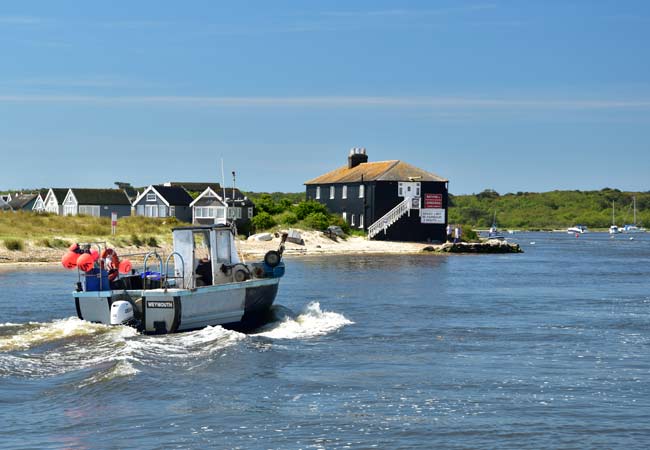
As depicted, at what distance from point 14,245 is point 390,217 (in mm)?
36843

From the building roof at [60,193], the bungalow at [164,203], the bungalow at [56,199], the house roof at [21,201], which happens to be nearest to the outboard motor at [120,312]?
the bungalow at [164,203]

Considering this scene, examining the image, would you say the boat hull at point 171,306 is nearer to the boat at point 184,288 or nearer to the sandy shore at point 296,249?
the boat at point 184,288

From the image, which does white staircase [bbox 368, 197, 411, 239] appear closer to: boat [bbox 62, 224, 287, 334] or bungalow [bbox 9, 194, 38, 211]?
bungalow [bbox 9, 194, 38, 211]

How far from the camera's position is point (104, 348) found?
24734 mm

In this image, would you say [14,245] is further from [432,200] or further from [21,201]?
[21,201]

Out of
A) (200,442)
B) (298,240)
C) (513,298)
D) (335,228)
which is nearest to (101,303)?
(200,442)

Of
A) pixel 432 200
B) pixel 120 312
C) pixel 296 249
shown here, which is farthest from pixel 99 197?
pixel 120 312

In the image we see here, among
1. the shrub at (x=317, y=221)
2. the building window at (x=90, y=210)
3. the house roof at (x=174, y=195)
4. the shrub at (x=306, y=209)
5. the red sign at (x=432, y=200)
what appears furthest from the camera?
the building window at (x=90, y=210)

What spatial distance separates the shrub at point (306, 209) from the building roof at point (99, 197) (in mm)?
23963

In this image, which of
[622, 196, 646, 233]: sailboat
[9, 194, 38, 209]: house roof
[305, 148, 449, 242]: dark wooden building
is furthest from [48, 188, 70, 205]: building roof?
[622, 196, 646, 233]: sailboat

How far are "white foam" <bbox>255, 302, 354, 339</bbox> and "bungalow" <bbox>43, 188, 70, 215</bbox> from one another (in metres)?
76.4

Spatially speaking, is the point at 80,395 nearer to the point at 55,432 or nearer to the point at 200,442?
the point at 55,432

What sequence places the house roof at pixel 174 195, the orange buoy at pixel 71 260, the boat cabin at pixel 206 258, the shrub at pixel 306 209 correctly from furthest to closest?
the house roof at pixel 174 195
the shrub at pixel 306 209
the boat cabin at pixel 206 258
the orange buoy at pixel 71 260

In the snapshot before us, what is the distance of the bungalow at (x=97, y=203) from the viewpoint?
10081cm
